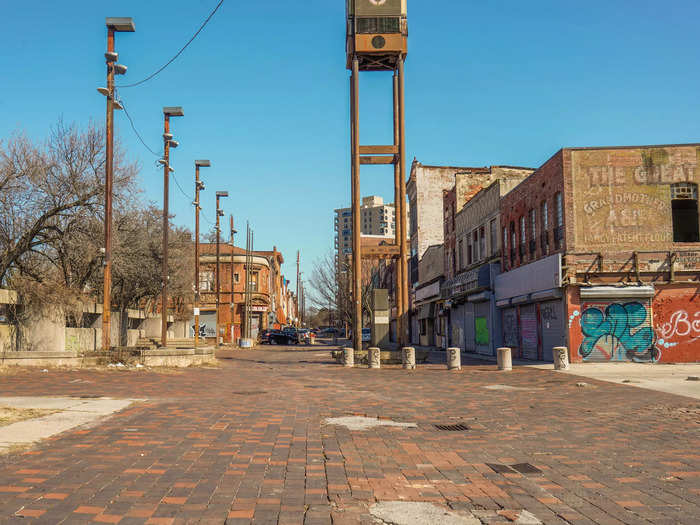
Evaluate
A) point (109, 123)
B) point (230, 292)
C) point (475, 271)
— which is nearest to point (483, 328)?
point (475, 271)

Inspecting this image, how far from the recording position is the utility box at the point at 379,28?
2698 centimetres

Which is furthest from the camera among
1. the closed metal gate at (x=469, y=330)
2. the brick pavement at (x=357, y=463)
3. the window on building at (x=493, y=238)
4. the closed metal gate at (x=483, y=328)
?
the closed metal gate at (x=469, y=330)

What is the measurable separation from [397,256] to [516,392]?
13901 millimetres

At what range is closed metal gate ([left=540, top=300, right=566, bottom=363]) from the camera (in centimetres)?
2480

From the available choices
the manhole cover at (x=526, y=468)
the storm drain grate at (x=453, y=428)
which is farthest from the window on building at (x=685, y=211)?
the manhole cover at (x=526, y=468)

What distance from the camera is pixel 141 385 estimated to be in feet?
51.4

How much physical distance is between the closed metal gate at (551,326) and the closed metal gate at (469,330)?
10.2m

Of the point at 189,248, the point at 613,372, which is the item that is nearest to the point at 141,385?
the point at 613,372

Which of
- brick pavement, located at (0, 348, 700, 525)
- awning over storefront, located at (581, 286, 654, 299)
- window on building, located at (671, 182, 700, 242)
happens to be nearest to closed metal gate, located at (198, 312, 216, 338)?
awning over storefront, located at (581, 286, 654, 299)

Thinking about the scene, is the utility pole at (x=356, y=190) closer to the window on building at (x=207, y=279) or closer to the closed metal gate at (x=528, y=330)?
the closed metal gate at (x=528, y=330)

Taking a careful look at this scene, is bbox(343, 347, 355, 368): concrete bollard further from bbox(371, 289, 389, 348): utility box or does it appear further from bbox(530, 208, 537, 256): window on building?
bbox(530, 208, 537, 256): window on building

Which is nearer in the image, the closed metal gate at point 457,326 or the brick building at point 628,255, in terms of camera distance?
the brick building at point 628,255

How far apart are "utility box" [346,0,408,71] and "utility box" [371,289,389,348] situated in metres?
10.2

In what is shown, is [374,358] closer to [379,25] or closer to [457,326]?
[379,25]
